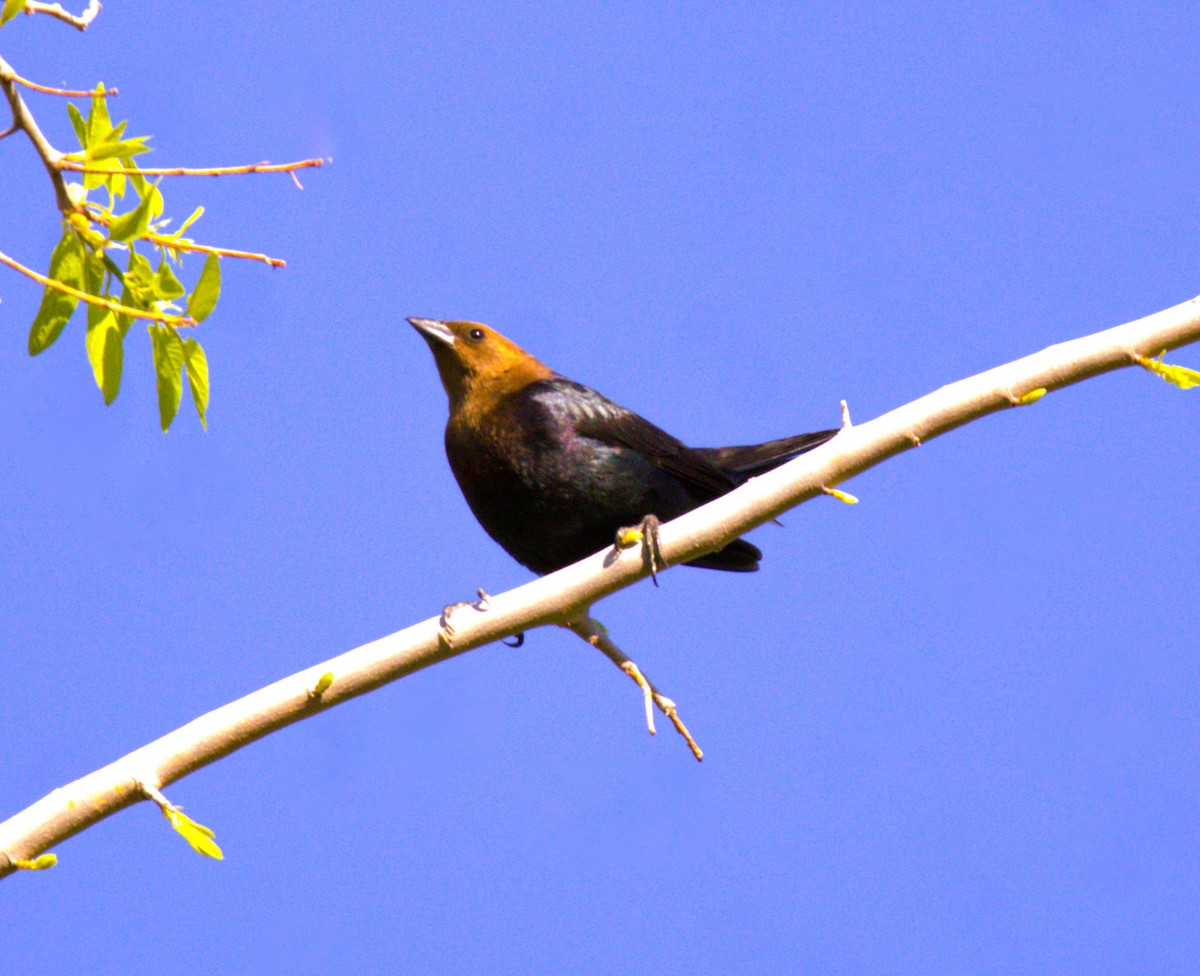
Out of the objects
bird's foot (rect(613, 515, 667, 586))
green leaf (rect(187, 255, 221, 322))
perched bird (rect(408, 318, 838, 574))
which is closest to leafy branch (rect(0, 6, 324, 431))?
green leaf (rect(187, 255, 221, 322))

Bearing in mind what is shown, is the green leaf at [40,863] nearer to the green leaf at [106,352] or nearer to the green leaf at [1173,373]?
the green leaf at [106,352]

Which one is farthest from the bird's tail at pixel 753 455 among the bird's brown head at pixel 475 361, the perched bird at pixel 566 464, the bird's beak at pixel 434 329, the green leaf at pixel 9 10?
the green leaf at pixel 9 10

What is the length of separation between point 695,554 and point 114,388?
1387 mm

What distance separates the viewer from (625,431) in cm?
486

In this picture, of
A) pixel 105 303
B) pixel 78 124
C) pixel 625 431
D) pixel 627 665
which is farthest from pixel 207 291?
pixel 625 431

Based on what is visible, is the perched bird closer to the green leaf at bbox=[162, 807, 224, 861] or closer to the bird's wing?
the bird's wing

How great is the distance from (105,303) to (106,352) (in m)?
0.27

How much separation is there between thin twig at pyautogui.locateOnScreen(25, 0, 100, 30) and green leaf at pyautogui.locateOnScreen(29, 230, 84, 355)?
15.5 inches

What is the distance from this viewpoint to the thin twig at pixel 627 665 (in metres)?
3.18

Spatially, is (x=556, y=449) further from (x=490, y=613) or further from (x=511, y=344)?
(x=490, y=613)

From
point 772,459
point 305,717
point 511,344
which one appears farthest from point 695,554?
point 511,344

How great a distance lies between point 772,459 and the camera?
501 centimetres

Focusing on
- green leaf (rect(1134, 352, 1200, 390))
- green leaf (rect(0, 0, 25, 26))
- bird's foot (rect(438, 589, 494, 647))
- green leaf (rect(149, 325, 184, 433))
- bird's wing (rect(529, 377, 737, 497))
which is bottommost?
bird's foot (rect(438, 589, 494, 647))

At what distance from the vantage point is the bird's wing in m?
4.77
